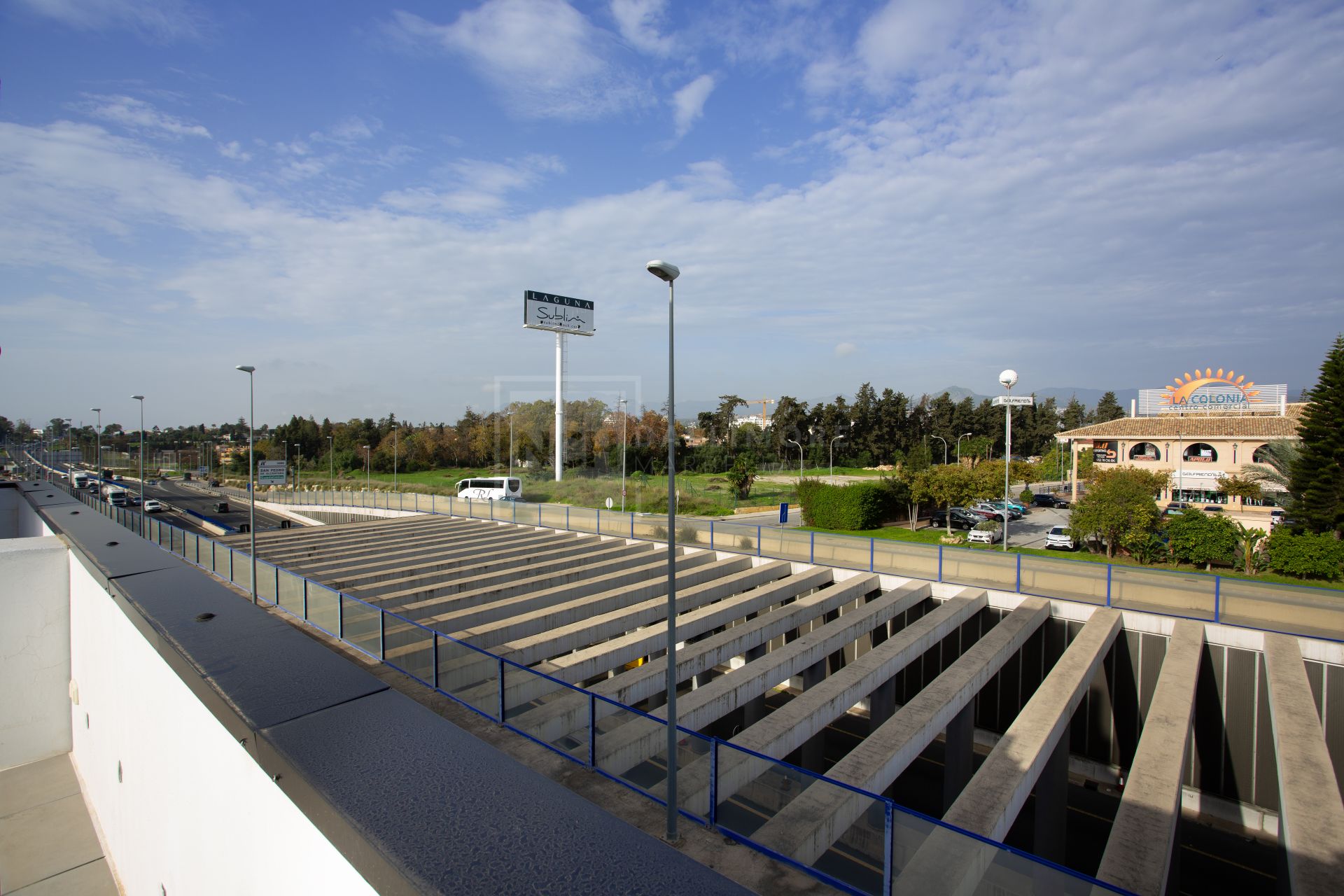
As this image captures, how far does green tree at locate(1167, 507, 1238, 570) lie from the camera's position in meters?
25.3

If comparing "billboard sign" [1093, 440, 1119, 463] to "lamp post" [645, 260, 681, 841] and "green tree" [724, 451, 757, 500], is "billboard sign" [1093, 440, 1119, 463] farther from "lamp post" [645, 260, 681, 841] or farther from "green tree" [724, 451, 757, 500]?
"lamp post" [645, 260, 681, 841]

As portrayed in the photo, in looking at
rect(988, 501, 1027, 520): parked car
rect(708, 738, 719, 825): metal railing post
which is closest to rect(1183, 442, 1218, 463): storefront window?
rect(988, 501, 1027, 520): parked car

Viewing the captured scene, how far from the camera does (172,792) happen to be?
917 cm

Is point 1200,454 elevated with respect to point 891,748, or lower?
elevated

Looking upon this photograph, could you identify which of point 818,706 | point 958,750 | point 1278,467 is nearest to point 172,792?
point 818,706

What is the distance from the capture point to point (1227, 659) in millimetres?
13727

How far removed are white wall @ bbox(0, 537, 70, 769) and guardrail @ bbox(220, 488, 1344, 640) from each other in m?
16.3

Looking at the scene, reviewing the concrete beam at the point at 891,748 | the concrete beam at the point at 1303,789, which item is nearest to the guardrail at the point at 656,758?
the concrete beam at the point at 891,748

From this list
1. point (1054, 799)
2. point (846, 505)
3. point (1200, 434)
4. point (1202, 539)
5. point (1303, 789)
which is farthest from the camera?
point (1200, 434)

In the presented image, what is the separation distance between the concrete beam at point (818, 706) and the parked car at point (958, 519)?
2366cm

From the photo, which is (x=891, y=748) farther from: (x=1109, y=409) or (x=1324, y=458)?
(x=1109, y=409)

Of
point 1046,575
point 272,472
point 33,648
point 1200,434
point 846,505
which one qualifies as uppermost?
point 1200,434

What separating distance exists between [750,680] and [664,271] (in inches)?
333

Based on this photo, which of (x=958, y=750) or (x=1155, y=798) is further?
(x=958, y=750)
